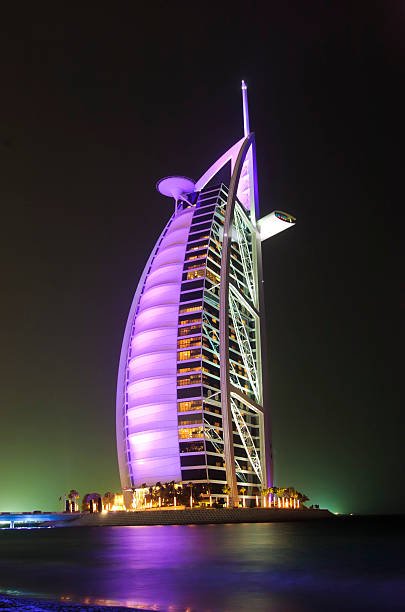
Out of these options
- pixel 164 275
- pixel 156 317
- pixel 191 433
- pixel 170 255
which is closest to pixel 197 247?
pixel 170 255

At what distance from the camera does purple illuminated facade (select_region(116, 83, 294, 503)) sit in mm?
97062

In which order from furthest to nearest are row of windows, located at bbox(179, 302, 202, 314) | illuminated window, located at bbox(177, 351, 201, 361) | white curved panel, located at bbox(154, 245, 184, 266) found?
white curved panel, located at bbox(154, 245, 184, 266)
row of windows, located at bbox(179, 302, 202, 314)
illuminated window, located at bbox(177, 351, 201, 361)

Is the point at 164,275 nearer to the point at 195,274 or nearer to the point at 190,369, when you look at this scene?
the point at 195,274

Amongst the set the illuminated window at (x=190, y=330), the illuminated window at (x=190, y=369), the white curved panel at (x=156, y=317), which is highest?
the white curved panel at (x=156, y=317)

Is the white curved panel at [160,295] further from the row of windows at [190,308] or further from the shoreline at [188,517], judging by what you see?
the shoreline at [188,517]

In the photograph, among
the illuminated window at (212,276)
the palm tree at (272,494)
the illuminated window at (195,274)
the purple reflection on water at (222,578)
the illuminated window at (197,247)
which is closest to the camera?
the purple reflection on water at (222,578)

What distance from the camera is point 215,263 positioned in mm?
109125

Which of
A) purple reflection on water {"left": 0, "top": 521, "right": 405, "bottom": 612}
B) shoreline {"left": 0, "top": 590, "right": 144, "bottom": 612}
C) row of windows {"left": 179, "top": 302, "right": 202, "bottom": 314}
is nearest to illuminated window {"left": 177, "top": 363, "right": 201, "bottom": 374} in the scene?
row of windows {"left": 179, "top": 302, "right": 202, "bottom": 314}

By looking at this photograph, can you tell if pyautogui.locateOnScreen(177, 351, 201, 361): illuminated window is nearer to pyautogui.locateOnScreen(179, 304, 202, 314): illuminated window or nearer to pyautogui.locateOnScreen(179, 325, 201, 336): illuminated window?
pyautogui.locateOnScreen(179, 325, 201, 336): illuminated window

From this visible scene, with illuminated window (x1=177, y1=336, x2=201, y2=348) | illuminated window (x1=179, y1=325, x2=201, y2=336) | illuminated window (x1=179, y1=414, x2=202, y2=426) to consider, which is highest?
illuminated window (x1=179, y1=325, x2=201, y2=336)

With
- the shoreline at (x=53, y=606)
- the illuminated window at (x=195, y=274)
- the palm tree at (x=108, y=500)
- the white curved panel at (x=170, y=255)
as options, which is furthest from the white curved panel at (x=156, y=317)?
the shoreline at (x=53, y=606)

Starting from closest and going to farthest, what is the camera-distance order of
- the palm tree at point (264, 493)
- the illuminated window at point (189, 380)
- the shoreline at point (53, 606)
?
1. the shoreline at point (53, 606)
2. the illuminated window at point (189, 380)
3. the palm tree at point (264, 493)

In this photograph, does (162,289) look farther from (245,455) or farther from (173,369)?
(245,455)

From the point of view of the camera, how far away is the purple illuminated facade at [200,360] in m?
97.1
